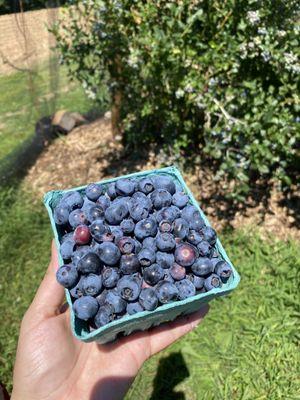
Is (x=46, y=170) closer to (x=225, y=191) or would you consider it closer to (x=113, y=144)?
(x=113, y=144)

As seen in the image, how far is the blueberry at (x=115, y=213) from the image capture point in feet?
5.13

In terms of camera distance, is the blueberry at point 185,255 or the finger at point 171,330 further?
the finger at point 171,330

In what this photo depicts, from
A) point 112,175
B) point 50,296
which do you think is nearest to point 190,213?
point 50,296

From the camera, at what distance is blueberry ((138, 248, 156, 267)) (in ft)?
4.83

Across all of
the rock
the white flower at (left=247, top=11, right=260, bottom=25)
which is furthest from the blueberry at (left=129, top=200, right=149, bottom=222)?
the rock

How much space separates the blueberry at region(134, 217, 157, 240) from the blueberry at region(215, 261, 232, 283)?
0.84 feet

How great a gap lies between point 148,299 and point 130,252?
18 centimetres

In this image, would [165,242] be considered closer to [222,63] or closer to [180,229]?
[180,229]

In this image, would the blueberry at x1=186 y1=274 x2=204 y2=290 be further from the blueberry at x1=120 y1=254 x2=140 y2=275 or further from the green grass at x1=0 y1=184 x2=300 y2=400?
the green grass at x1=0 y1=184 x2=300 y2=400

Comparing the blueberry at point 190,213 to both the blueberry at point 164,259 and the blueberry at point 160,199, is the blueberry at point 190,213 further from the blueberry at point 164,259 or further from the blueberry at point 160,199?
the blueberry at point 164,259

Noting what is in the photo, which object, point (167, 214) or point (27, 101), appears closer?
point (167, 214)

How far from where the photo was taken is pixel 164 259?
150cm

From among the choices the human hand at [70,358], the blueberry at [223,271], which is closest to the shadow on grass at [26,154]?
the human hand at [70,358]

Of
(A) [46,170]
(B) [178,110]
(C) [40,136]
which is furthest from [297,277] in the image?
(C) [40,136]
